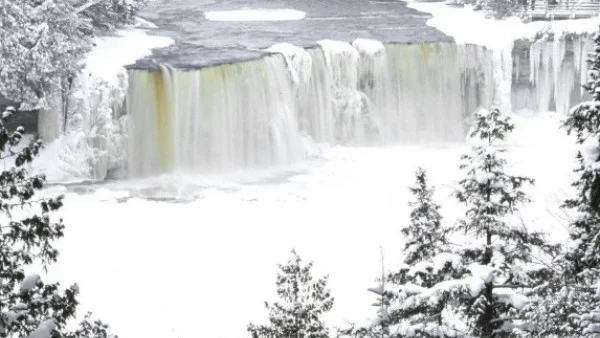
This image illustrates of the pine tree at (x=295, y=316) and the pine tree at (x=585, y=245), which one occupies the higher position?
the pine tree at (x=585, y=245)

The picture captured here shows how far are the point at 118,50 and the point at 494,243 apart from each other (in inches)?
746

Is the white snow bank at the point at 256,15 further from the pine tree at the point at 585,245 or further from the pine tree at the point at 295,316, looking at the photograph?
the pine tree at the point at 585,245

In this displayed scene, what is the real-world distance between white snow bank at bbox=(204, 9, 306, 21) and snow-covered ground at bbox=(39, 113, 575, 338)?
815 cm

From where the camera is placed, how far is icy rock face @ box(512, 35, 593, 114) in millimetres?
28891

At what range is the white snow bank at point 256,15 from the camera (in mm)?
32188

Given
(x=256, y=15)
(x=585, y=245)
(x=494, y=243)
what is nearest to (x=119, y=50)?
(x=256, y=15)

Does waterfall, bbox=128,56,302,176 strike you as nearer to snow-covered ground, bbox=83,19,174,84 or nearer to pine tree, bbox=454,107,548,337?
snow-covered ground, bbox=83,19,174,84

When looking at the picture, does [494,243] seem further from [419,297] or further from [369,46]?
[369,46]

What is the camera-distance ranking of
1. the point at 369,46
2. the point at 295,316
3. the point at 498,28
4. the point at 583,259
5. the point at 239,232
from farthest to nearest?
the point at 498,28
the point at 369,46
the point at 239,232
the point at 295,316
the point at 583,259

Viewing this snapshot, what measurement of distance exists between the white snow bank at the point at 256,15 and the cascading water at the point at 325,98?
18.7ft

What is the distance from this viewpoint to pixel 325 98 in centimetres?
2644

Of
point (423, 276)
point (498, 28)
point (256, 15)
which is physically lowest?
point (423, 276)

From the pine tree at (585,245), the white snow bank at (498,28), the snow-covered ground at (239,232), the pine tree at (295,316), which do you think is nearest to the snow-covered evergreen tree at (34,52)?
the snow-covered ground at (239,232)

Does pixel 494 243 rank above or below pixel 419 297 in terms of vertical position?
above
